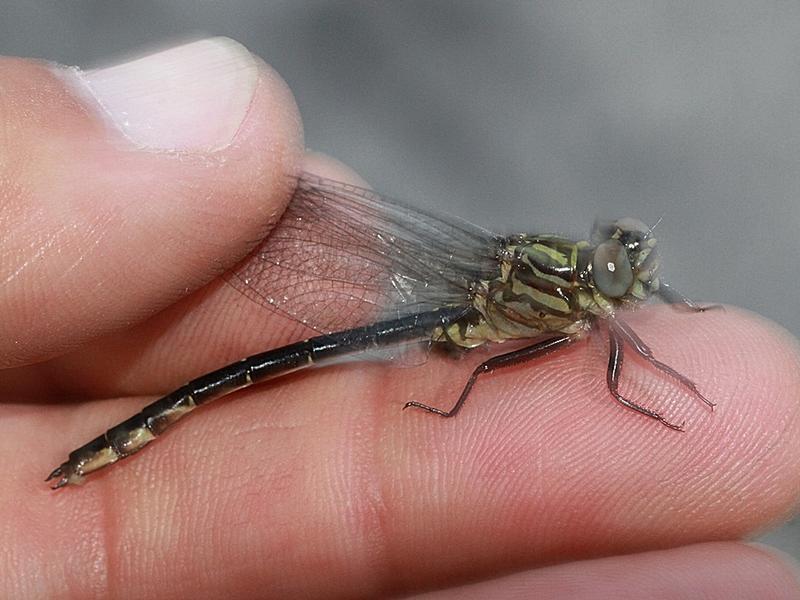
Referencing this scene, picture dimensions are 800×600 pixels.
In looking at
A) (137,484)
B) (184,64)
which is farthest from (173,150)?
(137,484)

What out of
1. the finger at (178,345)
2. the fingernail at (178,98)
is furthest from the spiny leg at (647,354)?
the fingernail at (178,98)

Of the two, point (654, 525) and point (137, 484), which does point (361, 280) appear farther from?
point (654, 525)

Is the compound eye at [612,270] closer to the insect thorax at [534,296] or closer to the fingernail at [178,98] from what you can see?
the insect thorax at [534,296]

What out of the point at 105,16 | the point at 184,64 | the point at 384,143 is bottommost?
the point at 184,64

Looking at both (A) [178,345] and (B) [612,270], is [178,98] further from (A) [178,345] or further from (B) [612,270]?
(B) [612,270]

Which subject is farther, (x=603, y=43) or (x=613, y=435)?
(x=603, y=43)

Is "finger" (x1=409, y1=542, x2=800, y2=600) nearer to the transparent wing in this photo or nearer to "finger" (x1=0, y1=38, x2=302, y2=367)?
the transparent wing

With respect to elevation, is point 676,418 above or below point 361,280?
below

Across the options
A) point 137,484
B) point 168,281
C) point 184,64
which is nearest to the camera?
point 184,64
